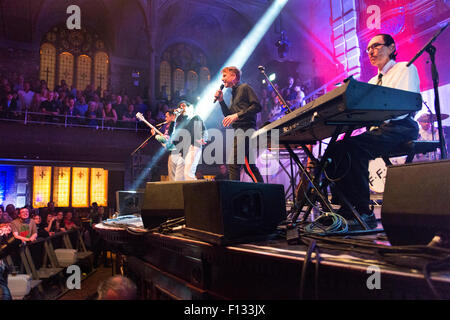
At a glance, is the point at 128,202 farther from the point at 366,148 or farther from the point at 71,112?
the point at 71,112

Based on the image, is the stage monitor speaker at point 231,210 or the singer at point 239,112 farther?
the singer at point 239,112

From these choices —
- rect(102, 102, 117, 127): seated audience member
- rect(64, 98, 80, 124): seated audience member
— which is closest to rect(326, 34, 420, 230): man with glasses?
rect(102, 102, 117, 127): seated audience member

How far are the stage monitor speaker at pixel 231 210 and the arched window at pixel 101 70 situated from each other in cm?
1299

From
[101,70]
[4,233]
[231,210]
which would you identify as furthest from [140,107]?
[231,210]

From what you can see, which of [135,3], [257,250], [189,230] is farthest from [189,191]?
[135,3]

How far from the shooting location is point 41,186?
12172mm

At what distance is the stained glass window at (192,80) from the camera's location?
14374 millimetres

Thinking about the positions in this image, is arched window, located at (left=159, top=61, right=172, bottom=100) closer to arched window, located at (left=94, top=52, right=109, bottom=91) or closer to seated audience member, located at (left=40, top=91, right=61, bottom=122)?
arched window, located at (left=94, top=52, right=109, bottom=91)

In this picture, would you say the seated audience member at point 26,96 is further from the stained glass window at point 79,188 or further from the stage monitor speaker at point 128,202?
the stage monitor speaker at point 128,202

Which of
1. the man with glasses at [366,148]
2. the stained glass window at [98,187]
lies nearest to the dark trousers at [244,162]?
the man with glasses at [366,148]

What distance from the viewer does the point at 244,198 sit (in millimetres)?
1502

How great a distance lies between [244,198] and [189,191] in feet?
1.15

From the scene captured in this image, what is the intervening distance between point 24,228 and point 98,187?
7.59 meters

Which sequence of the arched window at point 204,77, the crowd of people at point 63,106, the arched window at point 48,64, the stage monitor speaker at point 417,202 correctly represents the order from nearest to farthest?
the stage monitor speaker at point 417,202
the crowd of people at point 63,106
the arched window at point 48,64
the arched window at point 204,77
